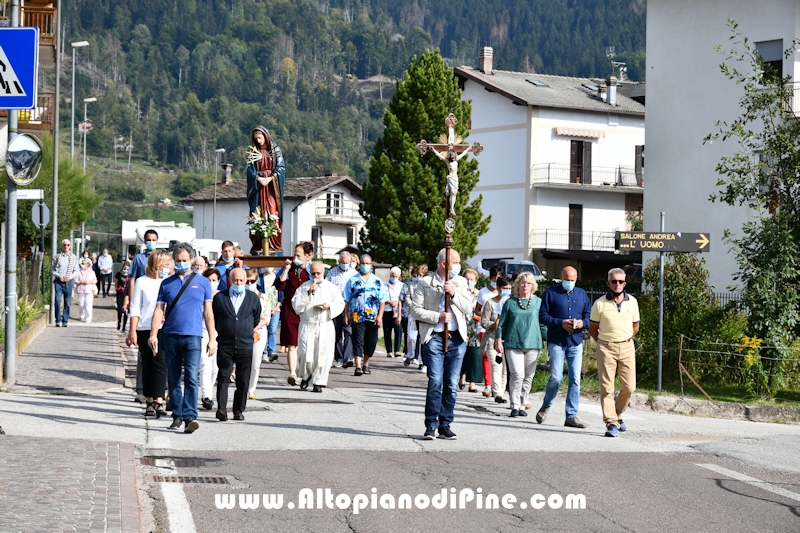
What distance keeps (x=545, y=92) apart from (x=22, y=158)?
50181 mm

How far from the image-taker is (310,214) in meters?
87.6

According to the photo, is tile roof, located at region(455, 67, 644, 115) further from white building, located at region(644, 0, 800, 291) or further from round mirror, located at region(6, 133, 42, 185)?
round mirror, located at region(6, 133, 42, 185)

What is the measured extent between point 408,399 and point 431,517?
7786mm

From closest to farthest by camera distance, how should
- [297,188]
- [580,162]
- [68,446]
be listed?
[68,446]
[580,162]
[297,188]

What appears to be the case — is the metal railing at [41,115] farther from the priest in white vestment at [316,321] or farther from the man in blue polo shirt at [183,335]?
the man in blue polo shirt at [183,335]

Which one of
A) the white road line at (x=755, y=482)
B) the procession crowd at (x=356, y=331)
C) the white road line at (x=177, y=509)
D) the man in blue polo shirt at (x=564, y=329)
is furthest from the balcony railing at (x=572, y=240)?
the white road line at (x=177, y=509)

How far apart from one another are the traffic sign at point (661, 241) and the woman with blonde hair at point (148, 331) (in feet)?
25.4

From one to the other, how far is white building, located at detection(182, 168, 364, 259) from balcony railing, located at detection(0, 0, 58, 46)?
42155mm

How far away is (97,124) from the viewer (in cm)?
19988

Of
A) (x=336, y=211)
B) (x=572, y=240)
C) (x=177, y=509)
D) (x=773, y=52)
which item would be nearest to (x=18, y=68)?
(x=177, y=509)

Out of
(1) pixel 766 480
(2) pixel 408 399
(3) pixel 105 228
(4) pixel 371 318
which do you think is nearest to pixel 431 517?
(1) pixel 766 480

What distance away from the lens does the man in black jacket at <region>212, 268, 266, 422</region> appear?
12.4 m

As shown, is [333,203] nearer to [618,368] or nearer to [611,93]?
[611,93]

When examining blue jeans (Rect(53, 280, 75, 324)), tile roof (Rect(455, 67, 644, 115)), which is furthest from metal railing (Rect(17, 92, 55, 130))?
tile roof (Rect(455, 67, 644, 115))
